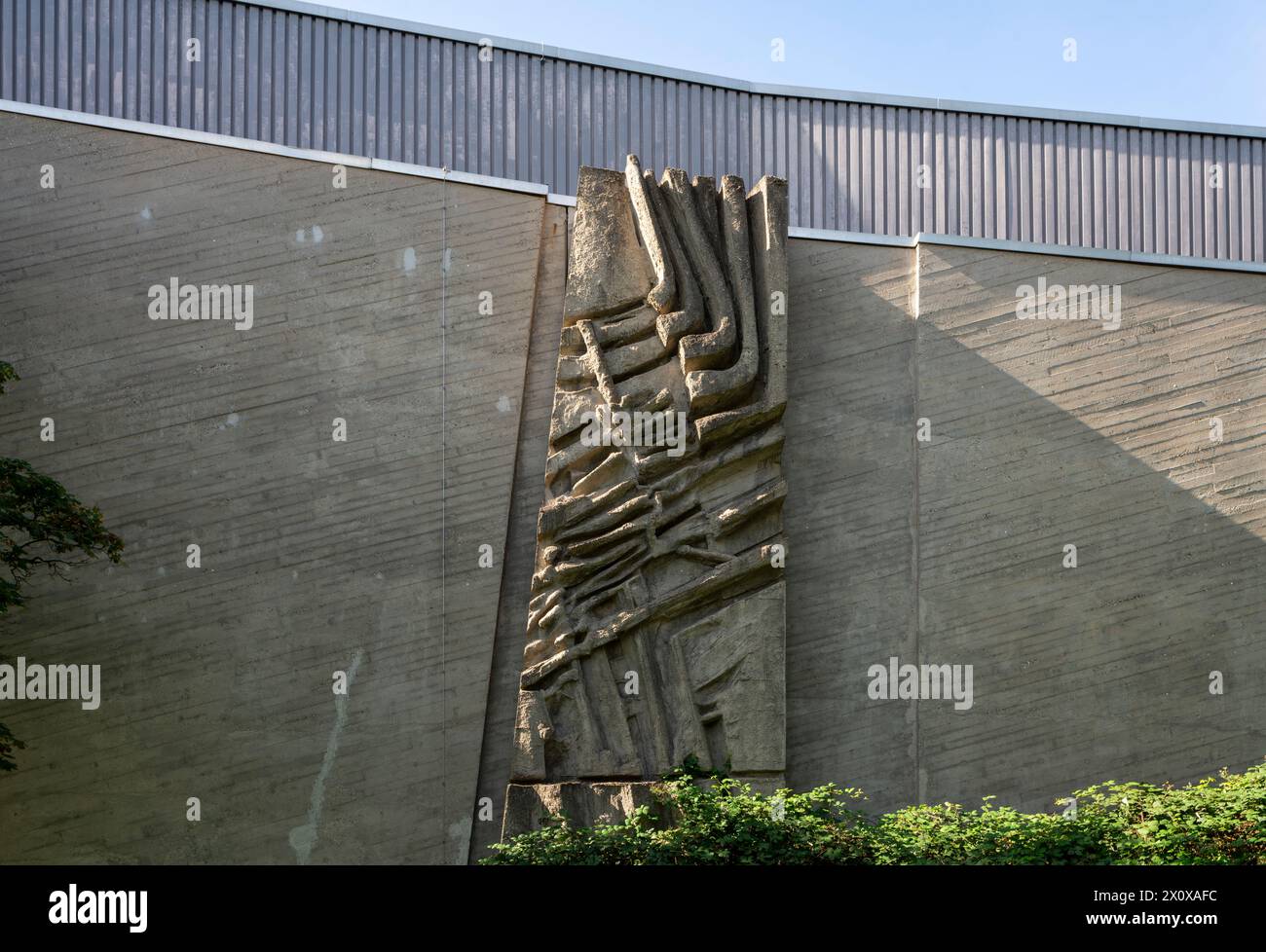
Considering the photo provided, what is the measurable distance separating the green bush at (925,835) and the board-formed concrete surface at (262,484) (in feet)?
6.38

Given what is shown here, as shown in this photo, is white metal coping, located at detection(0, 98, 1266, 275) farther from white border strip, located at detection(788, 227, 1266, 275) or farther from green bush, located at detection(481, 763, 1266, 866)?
green bush, located at detection(481, 763, 1266, 866)

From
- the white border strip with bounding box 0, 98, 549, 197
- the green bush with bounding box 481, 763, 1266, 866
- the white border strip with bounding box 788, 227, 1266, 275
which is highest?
the white border strip with bounding box 0, 98, 549, 197

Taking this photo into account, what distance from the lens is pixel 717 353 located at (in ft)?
37.7

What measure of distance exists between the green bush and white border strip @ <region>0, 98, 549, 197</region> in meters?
5.18

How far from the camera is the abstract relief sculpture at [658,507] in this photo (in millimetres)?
10938

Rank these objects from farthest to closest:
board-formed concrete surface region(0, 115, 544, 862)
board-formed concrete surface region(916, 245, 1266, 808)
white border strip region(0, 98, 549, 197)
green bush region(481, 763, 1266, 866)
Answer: white border strip region(0, 98, 549, 197)
board-formed concrete surface region(916, 245, 1266, 808)
board-formed concrete surface region(0, 115, 544, 862)
green bush region(481, 763, 1266, 866)

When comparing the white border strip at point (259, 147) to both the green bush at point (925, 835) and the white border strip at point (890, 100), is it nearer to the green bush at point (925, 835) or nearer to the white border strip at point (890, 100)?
the white border strip at point (890, 100)

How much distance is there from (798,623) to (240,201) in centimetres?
560

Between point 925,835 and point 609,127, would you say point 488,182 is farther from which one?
point 925,835

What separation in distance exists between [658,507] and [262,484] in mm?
3135

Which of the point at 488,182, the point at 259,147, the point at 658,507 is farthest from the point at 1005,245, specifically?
the point at 259,147

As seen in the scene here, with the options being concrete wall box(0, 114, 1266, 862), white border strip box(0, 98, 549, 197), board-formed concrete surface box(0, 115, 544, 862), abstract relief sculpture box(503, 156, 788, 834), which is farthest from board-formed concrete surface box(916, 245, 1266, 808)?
white border strip box(0, 98, 549, 197)

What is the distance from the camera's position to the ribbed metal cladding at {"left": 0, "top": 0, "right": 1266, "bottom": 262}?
1339 cm

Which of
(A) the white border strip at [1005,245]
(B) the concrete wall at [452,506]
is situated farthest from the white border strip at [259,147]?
(A) the white border strip at [1005,245]
